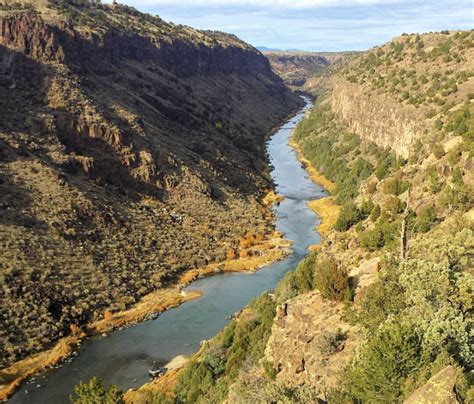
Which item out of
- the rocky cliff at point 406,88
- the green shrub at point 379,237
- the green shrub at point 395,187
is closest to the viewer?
the green shrub at point 379,237

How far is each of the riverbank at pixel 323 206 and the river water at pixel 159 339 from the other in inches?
105

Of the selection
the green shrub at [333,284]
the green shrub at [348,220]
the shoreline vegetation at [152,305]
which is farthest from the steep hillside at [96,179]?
the green shrub at [333,284]

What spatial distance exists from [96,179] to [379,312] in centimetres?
5071

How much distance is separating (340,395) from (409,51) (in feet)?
323

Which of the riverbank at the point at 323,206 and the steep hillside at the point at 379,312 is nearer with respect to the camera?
the steep hillside at the point at 379,312

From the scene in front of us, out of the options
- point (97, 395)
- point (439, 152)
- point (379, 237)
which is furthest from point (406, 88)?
point (97, 395)

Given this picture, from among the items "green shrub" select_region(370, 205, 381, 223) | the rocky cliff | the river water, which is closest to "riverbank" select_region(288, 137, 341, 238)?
the river water

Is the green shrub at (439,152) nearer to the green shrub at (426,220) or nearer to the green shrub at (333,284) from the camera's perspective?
the green shrub at (426,220)

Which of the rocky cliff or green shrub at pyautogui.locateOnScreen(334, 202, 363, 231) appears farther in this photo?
the rocky cliff

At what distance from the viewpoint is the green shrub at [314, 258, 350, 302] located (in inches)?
1064

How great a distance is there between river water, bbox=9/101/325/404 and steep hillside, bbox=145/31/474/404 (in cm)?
645

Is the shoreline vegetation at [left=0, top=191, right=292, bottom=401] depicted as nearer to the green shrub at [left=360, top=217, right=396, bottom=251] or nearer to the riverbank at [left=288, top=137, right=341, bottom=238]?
the riverbank at [left=288, top=137, right=341, bottom=238]

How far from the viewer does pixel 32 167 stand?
194ft

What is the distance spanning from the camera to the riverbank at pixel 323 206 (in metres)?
69.2
